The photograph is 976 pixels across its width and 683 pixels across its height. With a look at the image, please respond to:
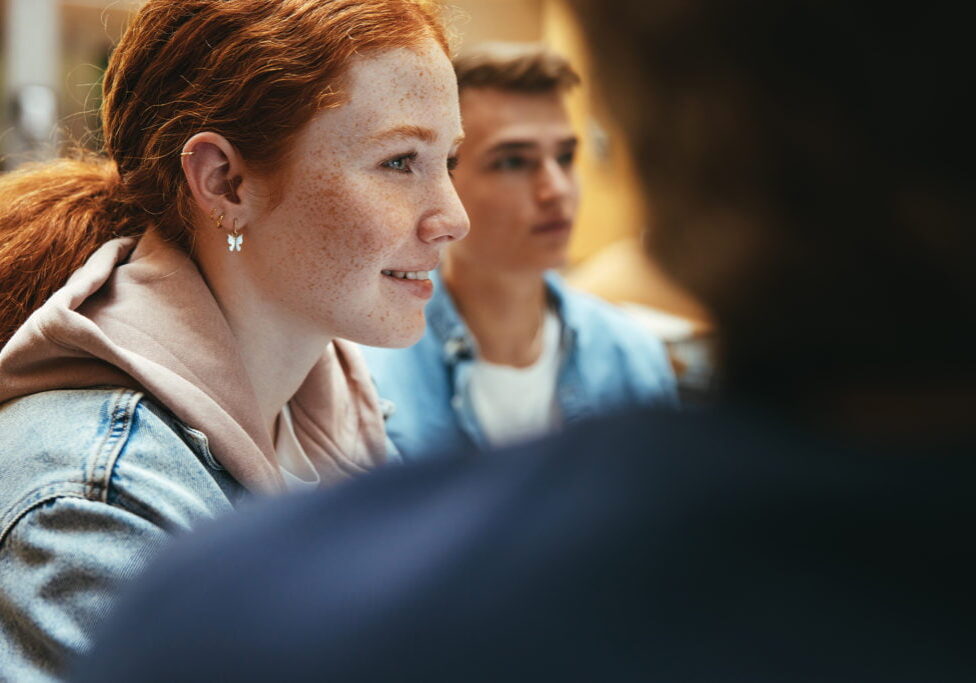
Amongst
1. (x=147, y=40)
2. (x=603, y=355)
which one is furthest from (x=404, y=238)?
(x=603, y=355)

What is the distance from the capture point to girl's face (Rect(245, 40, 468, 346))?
1.07m

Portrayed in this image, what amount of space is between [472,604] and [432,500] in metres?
0.05

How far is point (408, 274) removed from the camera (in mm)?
1141

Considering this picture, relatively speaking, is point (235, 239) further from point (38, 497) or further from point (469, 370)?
point (469, 370)

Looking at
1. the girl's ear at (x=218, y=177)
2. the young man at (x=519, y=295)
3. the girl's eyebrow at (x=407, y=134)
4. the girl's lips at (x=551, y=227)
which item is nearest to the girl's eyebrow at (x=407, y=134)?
the girl's eyebrow at (x=407, y=134)

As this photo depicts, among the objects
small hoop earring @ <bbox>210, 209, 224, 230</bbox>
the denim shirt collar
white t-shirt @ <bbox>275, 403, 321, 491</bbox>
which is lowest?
the denim shirt collar

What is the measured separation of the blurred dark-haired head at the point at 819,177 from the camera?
39cm

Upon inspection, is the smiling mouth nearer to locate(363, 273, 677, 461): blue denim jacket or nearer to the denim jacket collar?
locate(363, 273, 677, 461): blue denim jacket

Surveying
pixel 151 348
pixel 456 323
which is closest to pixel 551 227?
pixel 456 323

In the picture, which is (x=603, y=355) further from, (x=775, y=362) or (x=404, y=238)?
(x=775, y=362)

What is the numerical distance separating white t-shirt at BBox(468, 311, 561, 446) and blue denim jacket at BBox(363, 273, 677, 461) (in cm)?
2

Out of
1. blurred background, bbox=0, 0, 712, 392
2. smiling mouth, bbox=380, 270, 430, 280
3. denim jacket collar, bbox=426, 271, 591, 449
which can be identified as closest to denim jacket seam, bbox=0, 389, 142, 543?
smiling mouth, bbox=380, 270, 430, 280

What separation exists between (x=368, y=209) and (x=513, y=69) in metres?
1.00

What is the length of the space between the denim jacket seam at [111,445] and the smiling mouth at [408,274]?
0.30 metres
